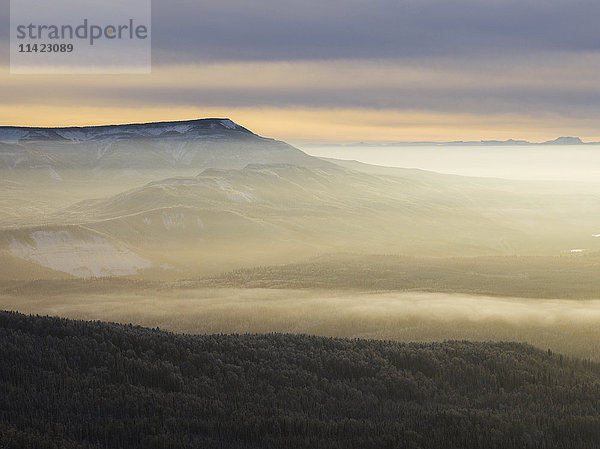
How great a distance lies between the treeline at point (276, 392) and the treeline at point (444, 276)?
51.0 m

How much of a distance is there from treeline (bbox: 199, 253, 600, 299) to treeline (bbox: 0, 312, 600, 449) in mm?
51004

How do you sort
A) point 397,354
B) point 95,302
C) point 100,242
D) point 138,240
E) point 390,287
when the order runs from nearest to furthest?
point 397,354
point 95,302
point 390,287
point 100,242
point 138,240

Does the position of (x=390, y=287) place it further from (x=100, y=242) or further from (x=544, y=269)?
(x=100, y=242)

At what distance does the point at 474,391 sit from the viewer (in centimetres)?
2369

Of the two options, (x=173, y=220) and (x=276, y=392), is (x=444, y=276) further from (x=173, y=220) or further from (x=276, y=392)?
(x=173, y=220)

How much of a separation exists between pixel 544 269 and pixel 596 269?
313 inches

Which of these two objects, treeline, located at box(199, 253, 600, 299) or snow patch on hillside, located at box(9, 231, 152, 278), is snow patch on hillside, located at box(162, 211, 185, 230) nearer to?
snow patch on hillside, located at box(9, 231, 152, 278)

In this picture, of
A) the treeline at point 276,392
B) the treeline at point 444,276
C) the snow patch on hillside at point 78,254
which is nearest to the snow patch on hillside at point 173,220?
the snow patch on hillside at point 78,254

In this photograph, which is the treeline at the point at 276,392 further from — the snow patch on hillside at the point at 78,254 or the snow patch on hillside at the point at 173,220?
the snow patch on hillside at the point at 173,220

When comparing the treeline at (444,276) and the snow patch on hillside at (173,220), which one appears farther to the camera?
the snow patch on hillside at (173,220)

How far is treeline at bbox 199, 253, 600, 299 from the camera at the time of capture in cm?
8438

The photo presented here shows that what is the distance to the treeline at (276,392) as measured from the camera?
1548 cm

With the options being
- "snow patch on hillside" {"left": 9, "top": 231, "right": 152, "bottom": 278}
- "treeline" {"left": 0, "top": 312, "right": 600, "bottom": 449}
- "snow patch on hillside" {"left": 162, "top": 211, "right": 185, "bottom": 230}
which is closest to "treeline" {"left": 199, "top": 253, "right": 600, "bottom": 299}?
"snow patch on hillside" {"left": 9, "top": 231, "right": 152, "bottom": 278}

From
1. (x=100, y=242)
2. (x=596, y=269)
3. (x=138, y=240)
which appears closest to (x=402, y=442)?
(x=596, y=269)
